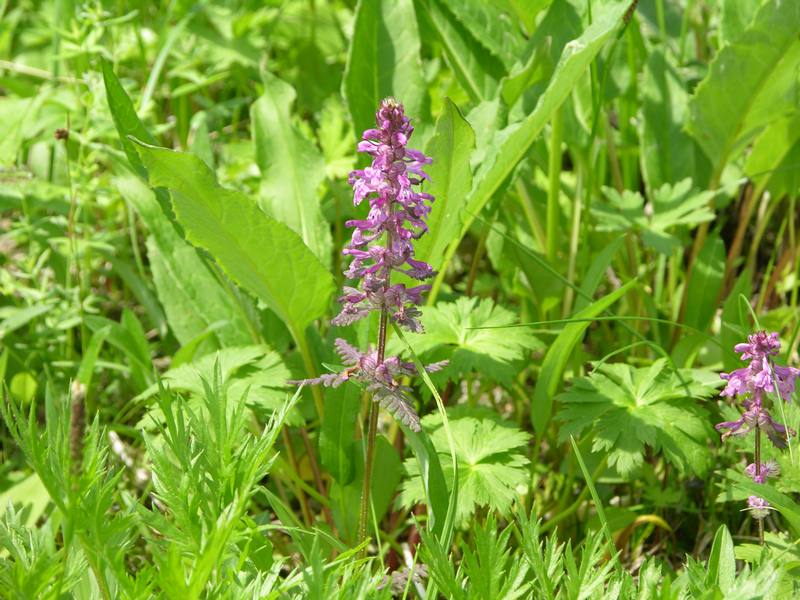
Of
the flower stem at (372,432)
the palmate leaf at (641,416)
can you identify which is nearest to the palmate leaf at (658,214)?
the palmate leaf at (641,416)

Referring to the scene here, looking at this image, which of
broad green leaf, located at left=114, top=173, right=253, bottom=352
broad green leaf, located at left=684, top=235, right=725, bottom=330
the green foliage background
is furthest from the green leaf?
broad green leaf, located at left=684, top=235, right=725, bottom=330

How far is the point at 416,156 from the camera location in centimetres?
182

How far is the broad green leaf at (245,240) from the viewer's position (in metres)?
2.10

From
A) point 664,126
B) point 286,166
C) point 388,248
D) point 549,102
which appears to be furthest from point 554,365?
point 664,126

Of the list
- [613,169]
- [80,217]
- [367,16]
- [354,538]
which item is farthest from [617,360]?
[80,217]

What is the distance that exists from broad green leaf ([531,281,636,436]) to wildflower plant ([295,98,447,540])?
1.77 ft

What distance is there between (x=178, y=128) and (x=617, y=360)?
2158 millimetres

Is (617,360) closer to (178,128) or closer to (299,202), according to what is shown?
(299,202)

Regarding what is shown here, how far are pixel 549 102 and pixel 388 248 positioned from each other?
2.50 ft

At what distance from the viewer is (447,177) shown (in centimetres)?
227

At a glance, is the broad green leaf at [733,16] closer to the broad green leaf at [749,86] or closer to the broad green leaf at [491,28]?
the broad green leaf at [749,86]

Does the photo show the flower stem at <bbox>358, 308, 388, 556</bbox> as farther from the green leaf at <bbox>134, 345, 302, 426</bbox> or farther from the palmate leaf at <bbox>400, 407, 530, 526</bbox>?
the green leaf at <bbox>134, 345, 302, 426</bbox>

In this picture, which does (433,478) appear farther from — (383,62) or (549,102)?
(383,62)

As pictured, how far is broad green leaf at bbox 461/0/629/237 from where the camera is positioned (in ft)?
7.55
